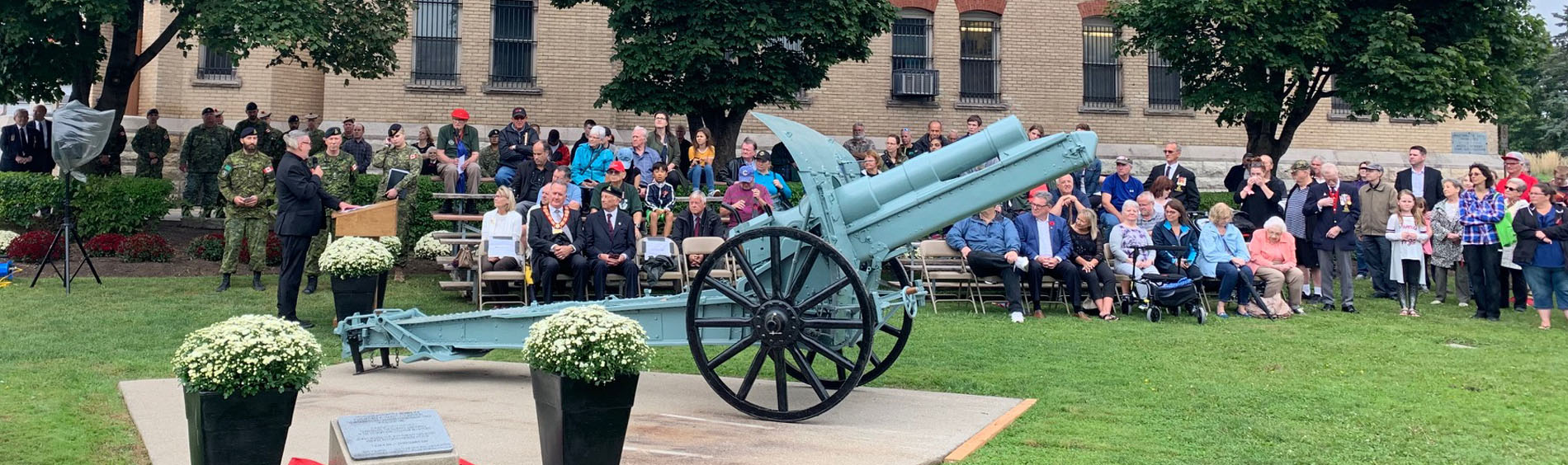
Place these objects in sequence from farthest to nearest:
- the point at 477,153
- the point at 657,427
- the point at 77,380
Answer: the point at 477,153 < the point at 77,380 < the point at 657,427

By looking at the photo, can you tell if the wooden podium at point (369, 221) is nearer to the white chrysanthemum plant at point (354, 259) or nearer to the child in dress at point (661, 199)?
the white chrysanthemum plant at point (354, 259)

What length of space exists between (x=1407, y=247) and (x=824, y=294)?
972 cm

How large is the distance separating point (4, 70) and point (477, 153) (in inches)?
246

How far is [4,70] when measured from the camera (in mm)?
17344

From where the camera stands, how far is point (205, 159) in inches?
787

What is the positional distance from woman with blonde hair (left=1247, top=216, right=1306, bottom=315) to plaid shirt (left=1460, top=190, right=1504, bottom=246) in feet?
5.71

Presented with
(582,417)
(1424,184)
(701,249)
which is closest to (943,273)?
(701,249)

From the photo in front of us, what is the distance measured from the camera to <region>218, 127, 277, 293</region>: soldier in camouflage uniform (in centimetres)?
1452

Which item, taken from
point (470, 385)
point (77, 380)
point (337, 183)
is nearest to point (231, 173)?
point (337, 183)

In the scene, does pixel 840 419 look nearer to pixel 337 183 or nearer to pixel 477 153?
pixel 337 183

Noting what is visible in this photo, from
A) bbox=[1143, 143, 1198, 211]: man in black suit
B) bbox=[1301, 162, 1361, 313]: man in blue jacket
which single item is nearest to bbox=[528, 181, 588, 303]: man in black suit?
bbox=[1143, 143, 1198, 211]: man in black suit

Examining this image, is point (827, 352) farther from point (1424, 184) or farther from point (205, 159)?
point (205, 159)

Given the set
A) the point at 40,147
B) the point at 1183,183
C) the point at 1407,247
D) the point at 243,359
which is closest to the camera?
the point at 243,359

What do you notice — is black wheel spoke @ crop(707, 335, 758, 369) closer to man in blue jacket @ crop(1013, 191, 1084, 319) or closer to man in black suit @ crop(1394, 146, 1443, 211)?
man in blue jacket @ crop(1013, 191, 1084, 319)
